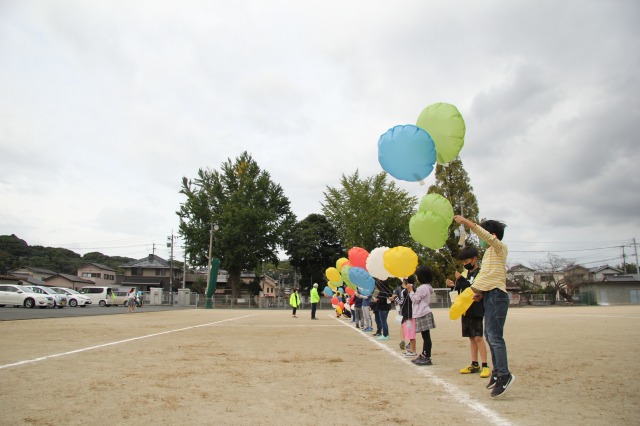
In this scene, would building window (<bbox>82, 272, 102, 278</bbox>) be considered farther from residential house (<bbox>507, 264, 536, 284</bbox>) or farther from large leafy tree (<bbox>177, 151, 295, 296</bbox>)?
residential house (<bbox>507, 264, 536, 284</bbox>)

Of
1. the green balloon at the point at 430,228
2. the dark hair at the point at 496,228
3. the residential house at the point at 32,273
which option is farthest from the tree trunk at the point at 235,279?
the dark hair at the point at 496,228

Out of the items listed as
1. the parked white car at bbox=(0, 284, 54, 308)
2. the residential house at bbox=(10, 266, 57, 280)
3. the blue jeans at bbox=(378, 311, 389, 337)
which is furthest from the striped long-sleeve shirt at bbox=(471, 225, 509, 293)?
the residential house at bbox=(10, 266, 57, 280)

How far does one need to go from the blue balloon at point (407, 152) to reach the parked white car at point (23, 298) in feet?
86.8

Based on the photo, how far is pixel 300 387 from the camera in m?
4.88

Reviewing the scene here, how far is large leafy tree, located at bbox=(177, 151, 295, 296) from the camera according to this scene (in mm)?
47000

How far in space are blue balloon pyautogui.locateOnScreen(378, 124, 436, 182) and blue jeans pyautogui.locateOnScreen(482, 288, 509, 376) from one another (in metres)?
2.65

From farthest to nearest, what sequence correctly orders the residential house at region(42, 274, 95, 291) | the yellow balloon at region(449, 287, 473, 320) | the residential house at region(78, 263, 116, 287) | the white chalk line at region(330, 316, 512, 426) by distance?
the residential house at region(78, 263, 116, 287), the residential house at region(42, 274, 95, 291), the yellow balloon at region(449, 287, 473, 320), the white chalk line at region(330, 316, 512, 426)

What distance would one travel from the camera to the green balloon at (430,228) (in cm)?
716

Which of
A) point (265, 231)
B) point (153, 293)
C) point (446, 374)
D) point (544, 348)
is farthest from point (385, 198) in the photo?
point (446, 374)

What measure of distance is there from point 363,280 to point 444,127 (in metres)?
6.24

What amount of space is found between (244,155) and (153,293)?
64.3ft

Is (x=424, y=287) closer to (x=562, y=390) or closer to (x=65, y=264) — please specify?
(x=562, y=390)

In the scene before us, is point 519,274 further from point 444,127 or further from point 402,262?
point 444,127

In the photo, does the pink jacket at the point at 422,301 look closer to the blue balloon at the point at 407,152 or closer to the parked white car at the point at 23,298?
the blue balloon at the point at 407,152
